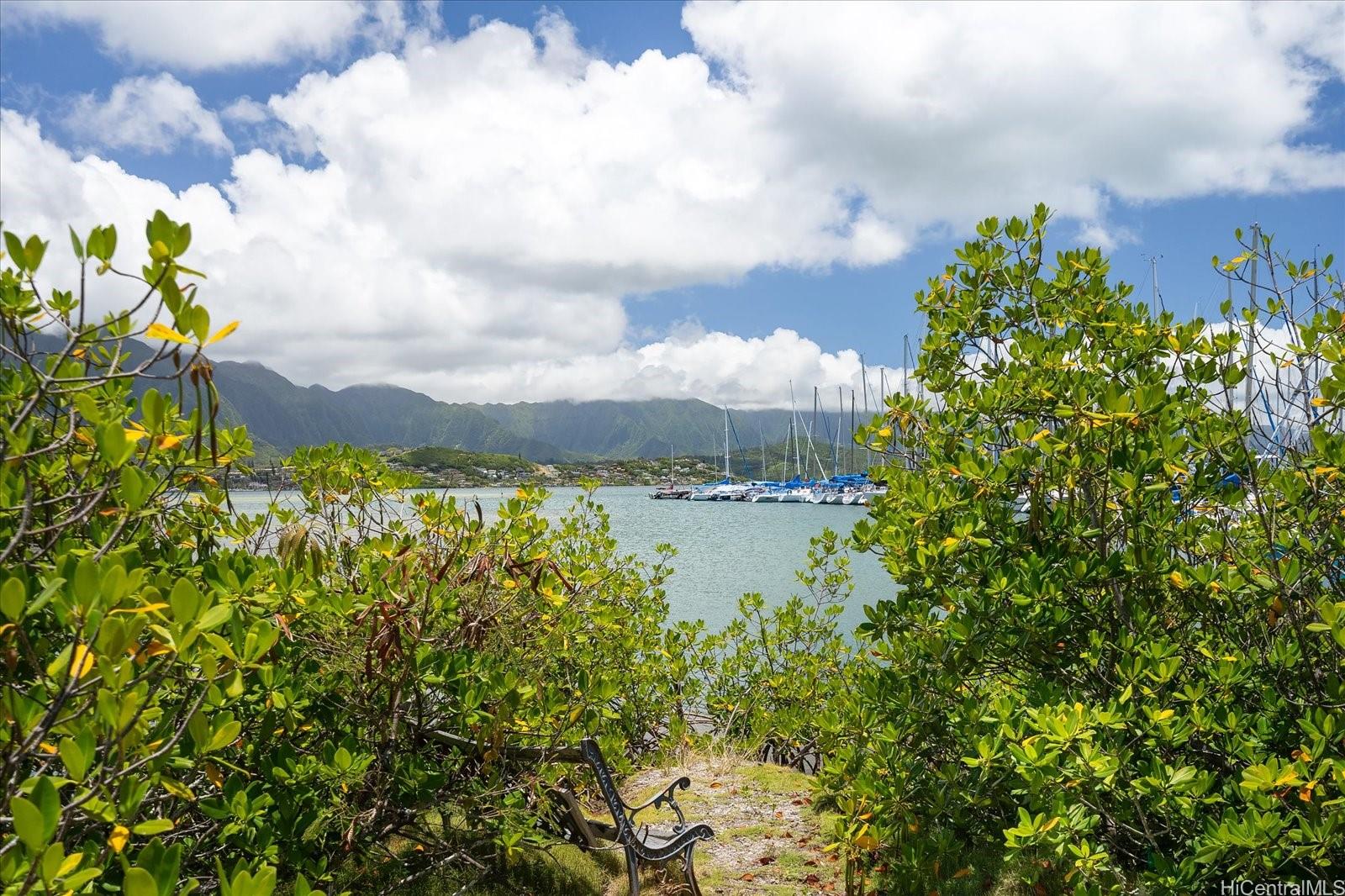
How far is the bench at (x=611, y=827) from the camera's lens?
3848mm

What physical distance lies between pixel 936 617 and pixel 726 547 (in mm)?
32348

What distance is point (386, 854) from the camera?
3.29 m

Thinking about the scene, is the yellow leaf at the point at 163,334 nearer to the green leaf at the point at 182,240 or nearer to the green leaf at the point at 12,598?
the green leaf at the point at 182,240

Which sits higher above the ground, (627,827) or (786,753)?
(627,827)

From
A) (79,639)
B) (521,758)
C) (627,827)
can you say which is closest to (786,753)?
(627,827)

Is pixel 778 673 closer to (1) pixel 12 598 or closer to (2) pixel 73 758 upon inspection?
(2) pixel 73 758

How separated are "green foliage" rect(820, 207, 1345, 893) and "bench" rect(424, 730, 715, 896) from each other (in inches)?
45.2

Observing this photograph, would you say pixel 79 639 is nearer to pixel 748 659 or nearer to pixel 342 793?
pixel 342 793

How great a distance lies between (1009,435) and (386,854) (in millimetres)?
3536

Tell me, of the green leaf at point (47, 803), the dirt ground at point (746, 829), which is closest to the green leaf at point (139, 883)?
the green leaf at point (47, 803)

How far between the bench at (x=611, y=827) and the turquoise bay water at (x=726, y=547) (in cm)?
142

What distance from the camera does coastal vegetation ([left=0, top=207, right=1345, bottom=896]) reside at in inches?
93.2

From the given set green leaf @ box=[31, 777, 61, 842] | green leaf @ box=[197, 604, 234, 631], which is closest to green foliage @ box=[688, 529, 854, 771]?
green leaf @ box=[197, 604, 234, 631]

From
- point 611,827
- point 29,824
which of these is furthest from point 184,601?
point 611,827
